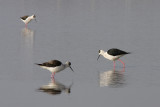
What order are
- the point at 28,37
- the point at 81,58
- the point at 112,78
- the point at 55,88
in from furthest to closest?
1. the point at 28,37
2. the point at 81,58
3. the point at 112,78
4. the point at 55,88

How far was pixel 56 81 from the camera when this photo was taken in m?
20.6

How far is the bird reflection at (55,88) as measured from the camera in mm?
18891

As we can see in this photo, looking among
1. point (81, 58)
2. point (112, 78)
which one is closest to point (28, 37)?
point (81, 58)

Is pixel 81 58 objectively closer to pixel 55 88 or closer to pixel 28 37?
pixel 55 88

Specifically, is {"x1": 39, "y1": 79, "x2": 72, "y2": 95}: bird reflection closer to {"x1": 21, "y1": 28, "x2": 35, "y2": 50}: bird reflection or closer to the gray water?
the gray water

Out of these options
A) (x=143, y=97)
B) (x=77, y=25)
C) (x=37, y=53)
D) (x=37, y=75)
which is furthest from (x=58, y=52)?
(x=77, y=25)

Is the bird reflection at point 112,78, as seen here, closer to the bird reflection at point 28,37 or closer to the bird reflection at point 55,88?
the bird reflection at point 55,88

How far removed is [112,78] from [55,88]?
310 cm

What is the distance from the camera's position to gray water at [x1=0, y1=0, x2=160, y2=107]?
18.0 meters

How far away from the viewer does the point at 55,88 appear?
1938 cm

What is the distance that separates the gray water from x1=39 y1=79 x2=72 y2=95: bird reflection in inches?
1.5

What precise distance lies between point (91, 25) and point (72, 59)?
1574cm

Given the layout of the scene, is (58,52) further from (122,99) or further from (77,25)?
(77,25)

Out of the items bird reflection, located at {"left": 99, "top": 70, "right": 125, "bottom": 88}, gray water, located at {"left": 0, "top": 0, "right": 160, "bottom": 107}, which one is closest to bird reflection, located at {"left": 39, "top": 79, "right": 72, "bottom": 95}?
gray water, located at {"left": 0, "top": 0, "right": 160, "bottom": 107}
